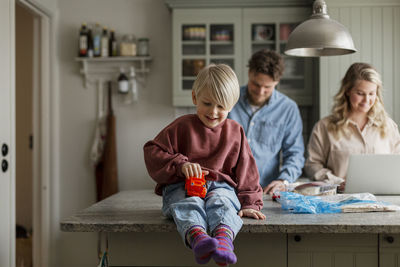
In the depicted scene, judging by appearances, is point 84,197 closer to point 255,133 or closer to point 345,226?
point 255,133

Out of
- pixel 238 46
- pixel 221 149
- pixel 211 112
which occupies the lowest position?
pixel 221 149

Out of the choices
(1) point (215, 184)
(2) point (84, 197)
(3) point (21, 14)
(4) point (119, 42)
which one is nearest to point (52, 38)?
(4) point (119, 42)

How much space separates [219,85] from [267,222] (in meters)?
0.46

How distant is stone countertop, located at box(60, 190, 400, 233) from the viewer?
1.47 metres

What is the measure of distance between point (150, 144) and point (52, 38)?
99.8 inches

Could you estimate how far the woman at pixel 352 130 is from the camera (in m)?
2.49

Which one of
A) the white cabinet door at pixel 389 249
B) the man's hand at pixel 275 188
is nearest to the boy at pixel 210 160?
the white cabinet door at pixel 389 249

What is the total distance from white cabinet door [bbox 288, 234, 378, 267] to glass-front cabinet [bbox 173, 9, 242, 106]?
7.01 ft

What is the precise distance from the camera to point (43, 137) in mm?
3797

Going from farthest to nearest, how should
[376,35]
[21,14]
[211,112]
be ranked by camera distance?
1. [21,14]
2. [376,35]
3. [211,112]

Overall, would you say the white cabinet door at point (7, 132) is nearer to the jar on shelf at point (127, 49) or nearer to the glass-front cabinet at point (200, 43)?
the jar on shelf at point (127, 49)

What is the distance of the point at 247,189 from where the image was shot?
1644mm

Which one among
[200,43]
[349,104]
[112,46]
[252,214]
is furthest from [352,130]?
[112,46]

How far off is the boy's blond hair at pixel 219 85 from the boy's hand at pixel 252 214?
1.14 feet
